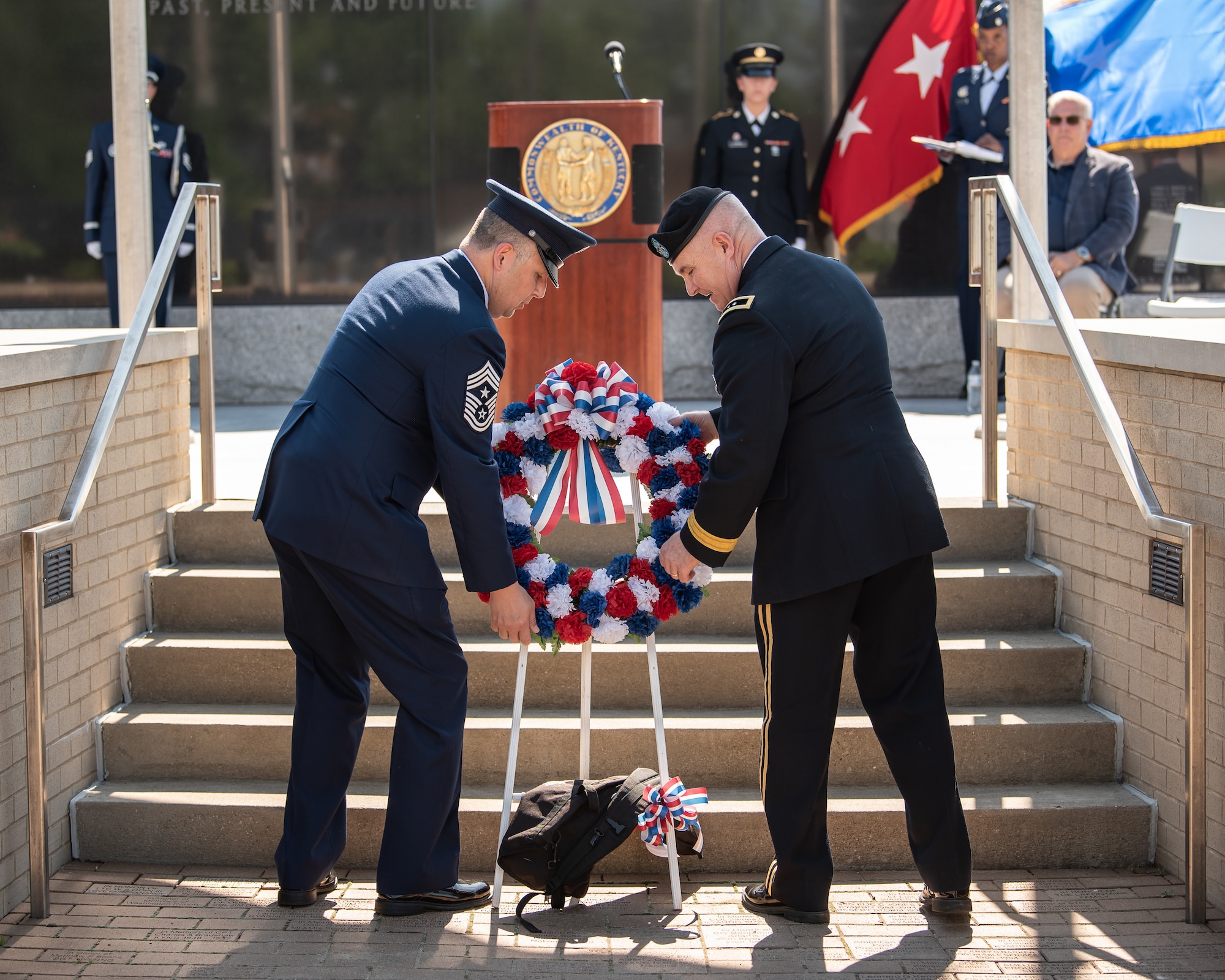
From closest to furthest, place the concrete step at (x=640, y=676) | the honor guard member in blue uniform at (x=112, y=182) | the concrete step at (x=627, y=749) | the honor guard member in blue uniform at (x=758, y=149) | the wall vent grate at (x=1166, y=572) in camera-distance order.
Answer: the wall vent grate at (x=1166, y=572) → the concrete step at (x=627, y=749) → the concrete step at (x=640, y=676) → the honor guard member in blue uniform at (x=758, y=149) → the honor guard member in blue uniform at (x=112, y=182)

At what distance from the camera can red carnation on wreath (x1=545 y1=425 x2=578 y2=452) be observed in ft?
12.0

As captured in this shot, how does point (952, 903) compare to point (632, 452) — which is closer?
point (952, 903)

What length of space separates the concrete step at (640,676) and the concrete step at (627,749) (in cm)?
14

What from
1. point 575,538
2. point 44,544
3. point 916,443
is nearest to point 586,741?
point 575,538

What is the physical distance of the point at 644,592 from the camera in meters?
3.62

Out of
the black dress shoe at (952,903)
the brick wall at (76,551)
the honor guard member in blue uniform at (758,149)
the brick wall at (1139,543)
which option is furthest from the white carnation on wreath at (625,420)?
the honor guard member in blue uniform at (758,149)

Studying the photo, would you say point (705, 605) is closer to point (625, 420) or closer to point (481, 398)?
point (625, 420)

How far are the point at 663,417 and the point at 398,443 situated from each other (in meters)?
0.74

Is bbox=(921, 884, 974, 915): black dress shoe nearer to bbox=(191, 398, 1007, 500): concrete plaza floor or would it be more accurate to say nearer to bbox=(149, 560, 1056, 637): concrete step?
bbox=(149, 560, 1056, 637): concrete step

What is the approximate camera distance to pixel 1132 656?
13.6 feet

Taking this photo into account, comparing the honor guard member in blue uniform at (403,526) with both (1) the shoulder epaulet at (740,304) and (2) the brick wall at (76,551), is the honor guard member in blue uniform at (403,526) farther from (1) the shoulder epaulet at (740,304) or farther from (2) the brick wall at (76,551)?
(2) the brick wall at (76,551)

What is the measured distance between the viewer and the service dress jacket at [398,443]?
3357mm

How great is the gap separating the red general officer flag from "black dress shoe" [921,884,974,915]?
6098mm

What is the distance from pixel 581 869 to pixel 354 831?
0.79 metres
